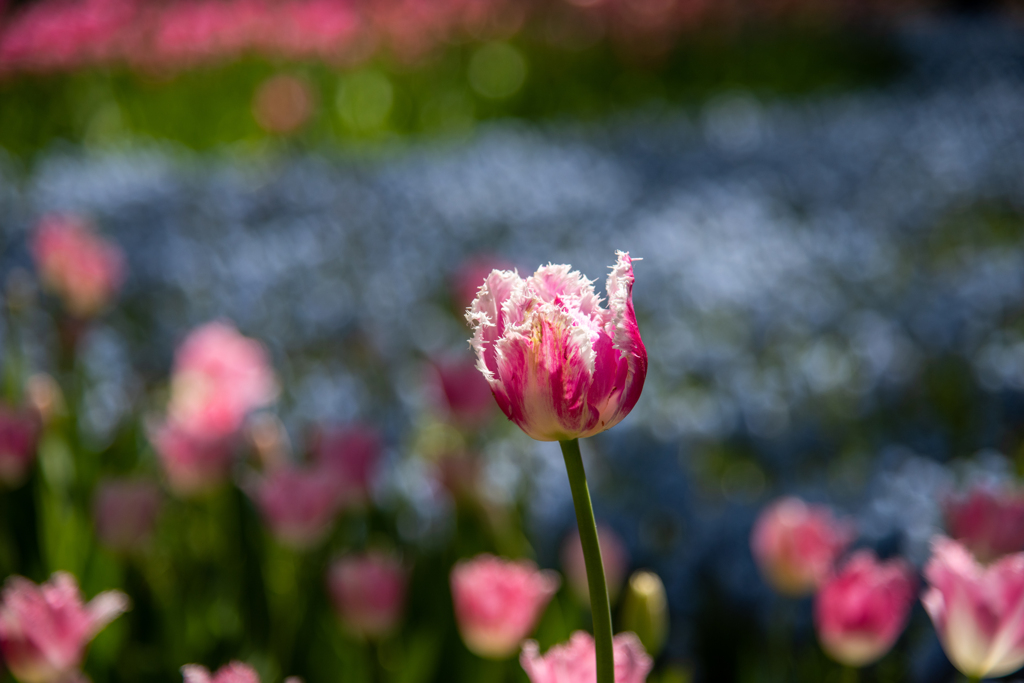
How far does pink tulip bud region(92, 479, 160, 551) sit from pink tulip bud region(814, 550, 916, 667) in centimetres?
81

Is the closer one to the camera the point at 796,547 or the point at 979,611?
the point at 979,611

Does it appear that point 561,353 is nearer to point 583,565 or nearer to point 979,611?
point 979,611

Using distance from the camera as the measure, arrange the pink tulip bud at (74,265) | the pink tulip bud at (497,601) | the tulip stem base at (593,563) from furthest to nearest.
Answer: the pink tulip bud at (74,265), the pink tulip bud at (497,601), the tulip stem base at (593,563)

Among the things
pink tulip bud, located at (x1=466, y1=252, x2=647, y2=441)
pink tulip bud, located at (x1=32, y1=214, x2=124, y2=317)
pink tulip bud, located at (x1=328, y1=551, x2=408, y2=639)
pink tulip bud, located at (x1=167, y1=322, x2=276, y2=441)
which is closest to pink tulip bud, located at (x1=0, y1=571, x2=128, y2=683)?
pink tulip bud, located at (x1=328, y1=551, x2=408, y2=639)

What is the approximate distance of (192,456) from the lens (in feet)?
4.06

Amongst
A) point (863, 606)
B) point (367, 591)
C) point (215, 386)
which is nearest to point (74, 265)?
point (215, 386)

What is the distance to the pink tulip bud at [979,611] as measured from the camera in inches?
26.1

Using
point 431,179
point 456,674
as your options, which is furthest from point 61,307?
point 456,674

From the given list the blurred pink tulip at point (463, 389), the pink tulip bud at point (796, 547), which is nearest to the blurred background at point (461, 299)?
the blurred pink tulip at point (463, 389)

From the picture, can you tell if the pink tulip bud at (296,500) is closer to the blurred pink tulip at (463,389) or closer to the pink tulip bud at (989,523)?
the blurred pink tulip at (463,389)

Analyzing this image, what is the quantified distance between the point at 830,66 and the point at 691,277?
20.9 feet

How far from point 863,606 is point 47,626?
70cm

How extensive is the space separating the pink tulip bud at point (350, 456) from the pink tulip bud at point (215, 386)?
0.16 m

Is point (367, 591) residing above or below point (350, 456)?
below
